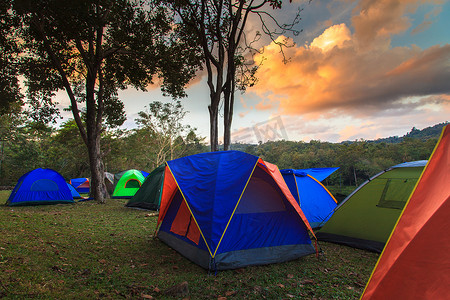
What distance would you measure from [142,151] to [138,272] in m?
31.5

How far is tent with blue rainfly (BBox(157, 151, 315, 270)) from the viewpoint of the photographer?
3.81 metres

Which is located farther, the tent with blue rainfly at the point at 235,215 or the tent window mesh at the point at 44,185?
the tent window mesh at the point at 44,185

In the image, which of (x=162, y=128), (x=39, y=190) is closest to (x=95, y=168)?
(x=39, y=190)

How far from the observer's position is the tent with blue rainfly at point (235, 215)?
3811 millimetres

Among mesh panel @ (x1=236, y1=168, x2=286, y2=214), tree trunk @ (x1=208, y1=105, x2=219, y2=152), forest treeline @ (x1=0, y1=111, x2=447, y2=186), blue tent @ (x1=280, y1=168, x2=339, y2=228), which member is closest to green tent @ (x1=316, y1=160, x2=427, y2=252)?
blue tent @ (x1=280, y1=168, x2=339, y2=228)

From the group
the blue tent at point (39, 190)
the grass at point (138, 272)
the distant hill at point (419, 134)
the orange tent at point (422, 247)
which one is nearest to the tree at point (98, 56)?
the blue tent at point (39, 190)

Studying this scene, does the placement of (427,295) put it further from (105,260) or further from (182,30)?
(182,30)

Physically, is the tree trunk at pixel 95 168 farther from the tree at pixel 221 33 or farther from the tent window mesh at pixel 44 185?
the tree at pixel 221 33

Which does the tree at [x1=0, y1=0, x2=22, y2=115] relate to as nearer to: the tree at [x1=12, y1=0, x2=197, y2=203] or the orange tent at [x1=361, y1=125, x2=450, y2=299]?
the tree at [x1=12, y1=0, x2=197, y2=203]

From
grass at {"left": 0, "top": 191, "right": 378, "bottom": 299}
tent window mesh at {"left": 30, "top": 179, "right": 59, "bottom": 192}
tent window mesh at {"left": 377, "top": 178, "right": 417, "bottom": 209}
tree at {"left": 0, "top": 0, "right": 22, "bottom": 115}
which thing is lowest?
grass at {"left": 0, "top": 191, "right": 378, "bottom": 299}

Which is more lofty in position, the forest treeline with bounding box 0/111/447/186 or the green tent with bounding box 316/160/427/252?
the forest treeline with bounding box 0/111/447/186

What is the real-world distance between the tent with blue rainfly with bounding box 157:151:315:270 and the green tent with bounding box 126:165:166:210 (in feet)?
15.8

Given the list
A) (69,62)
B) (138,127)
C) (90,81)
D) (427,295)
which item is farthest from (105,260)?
(138,127)

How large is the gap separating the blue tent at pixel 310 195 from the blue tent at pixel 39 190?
9553mm
